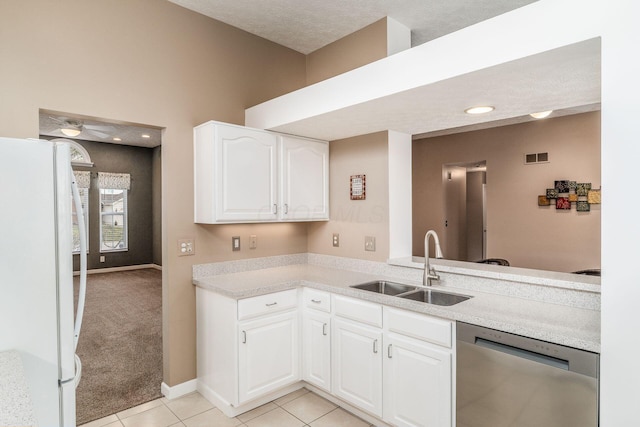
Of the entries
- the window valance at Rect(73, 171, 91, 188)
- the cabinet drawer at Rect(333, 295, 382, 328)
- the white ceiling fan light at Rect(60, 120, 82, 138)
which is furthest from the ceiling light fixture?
the cabinet drawer at Rect(333, 295, 382, 328)

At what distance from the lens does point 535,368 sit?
1650mm

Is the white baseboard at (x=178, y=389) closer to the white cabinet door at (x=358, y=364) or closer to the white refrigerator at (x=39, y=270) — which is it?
the white cabinet door at (x=358, y=364)

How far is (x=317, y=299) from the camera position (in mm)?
2713

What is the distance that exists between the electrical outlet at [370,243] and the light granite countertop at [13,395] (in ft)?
7.68

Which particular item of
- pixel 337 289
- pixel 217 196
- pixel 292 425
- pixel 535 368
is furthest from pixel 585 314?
pixel 217 196

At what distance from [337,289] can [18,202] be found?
1.81 metres

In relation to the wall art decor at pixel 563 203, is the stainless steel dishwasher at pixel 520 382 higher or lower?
lower

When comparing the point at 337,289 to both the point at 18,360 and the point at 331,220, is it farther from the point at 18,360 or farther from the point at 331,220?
the point at 18,360

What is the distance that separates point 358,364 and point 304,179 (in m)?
1.57

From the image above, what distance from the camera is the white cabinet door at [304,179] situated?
3.10 m

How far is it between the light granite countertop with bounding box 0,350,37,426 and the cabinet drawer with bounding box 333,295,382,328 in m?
1.73

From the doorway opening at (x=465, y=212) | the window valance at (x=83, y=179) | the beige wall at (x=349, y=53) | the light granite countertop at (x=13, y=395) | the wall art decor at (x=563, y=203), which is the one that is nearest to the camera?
the light granite countertop at (x=13, y=395)

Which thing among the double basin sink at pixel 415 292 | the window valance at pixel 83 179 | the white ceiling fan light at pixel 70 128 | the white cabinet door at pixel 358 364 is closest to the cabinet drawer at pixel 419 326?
the white cabinet door at pixel 358 364

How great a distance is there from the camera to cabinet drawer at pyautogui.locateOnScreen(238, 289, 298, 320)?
250 cm
